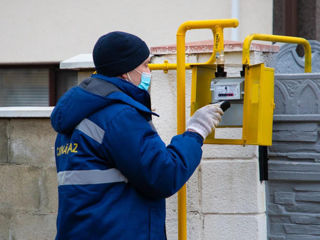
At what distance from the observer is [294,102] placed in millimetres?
2881

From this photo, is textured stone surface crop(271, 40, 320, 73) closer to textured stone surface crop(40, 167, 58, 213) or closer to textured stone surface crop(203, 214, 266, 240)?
textured stone surface crop(203, 214, 266, 240)

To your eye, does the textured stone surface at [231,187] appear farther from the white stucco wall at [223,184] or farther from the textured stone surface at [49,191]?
the textured stone surface at [49,191]

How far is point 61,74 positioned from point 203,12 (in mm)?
2054

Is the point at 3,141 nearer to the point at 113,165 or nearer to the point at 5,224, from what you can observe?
the point at 5,224

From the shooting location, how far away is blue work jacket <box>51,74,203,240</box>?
2.08m

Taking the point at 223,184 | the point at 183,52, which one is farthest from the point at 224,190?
the point at 183,52

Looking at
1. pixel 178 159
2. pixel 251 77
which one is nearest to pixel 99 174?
pixel 178 159

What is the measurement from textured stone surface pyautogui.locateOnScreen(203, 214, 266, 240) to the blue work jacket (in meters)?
0.83

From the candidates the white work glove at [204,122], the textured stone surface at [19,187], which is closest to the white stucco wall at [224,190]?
the white work glove at [204,122]

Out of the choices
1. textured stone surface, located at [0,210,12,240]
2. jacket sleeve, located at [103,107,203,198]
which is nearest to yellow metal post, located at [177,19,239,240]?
jacket sleeve, located at [103,107,203,198]

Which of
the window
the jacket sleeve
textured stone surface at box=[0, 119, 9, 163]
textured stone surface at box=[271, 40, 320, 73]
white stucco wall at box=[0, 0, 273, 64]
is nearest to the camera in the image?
the jacket sleeve

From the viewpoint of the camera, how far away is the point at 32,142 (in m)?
3.72

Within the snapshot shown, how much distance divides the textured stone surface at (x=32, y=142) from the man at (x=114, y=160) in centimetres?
147

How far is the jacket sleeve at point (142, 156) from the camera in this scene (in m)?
2.06
